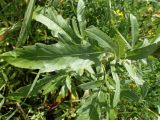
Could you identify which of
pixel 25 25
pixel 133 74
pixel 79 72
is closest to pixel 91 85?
pixel 79 72

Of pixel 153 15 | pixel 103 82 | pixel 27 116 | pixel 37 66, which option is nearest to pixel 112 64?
pixel 103 82

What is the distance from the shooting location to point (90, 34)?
4.33ft

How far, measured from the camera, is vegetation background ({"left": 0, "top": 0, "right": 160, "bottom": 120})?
1.59m

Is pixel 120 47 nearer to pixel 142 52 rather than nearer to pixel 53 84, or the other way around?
pixel 142 52

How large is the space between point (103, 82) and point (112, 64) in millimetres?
157

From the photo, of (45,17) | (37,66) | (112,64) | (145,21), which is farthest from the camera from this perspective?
(145,21)

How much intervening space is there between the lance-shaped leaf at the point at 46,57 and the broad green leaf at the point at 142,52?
21 centimetres

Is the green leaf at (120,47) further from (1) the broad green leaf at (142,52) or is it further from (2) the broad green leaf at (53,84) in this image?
(2) the broad green leaf at (53,84)

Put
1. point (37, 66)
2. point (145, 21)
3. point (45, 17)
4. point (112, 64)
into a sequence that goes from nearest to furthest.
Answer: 1. point (37, 66)
2. point (112, 64)
3. point (45, 17)
4. point (145, 21)

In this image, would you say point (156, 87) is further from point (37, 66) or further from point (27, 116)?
point (37, 66)

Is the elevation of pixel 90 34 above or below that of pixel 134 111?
above

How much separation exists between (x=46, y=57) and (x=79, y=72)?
389mm

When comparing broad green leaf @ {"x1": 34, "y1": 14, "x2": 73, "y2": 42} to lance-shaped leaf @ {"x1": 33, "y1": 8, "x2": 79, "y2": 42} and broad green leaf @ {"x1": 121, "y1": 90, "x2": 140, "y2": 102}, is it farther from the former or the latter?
broad green leaf @ {"x1": 121, "y1": 90, "x2": 140, "y2": 102}

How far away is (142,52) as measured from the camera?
1.30 metres
